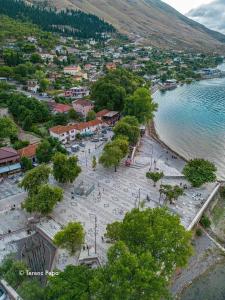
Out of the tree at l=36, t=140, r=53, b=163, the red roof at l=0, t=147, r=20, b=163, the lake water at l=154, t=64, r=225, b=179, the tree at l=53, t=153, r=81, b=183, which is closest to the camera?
the tree at l=53, t=153, r=81, b=183

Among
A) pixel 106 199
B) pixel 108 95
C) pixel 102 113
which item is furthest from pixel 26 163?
pixel 108 95

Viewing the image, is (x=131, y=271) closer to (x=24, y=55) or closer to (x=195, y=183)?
(x=195, y=183)

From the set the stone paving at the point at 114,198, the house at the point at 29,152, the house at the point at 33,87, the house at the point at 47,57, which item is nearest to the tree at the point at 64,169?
the stone paving at the point at 114,198

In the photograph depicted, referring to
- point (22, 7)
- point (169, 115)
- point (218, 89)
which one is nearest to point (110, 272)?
point (169, 115)

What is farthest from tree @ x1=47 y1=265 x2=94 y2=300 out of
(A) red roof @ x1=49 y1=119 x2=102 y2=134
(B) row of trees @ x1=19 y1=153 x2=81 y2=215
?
(A) red roof @ x1=49 y1=119 x2=102 y2=134

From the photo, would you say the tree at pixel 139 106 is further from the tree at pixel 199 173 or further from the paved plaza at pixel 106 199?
the tree at pixel 199 173

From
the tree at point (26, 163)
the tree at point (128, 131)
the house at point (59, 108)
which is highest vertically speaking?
the tree at point (128, 131)

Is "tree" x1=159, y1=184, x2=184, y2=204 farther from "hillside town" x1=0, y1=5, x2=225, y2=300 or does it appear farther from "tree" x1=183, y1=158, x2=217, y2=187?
"tree" x1=183, y1=158, x2=217, y2=187
